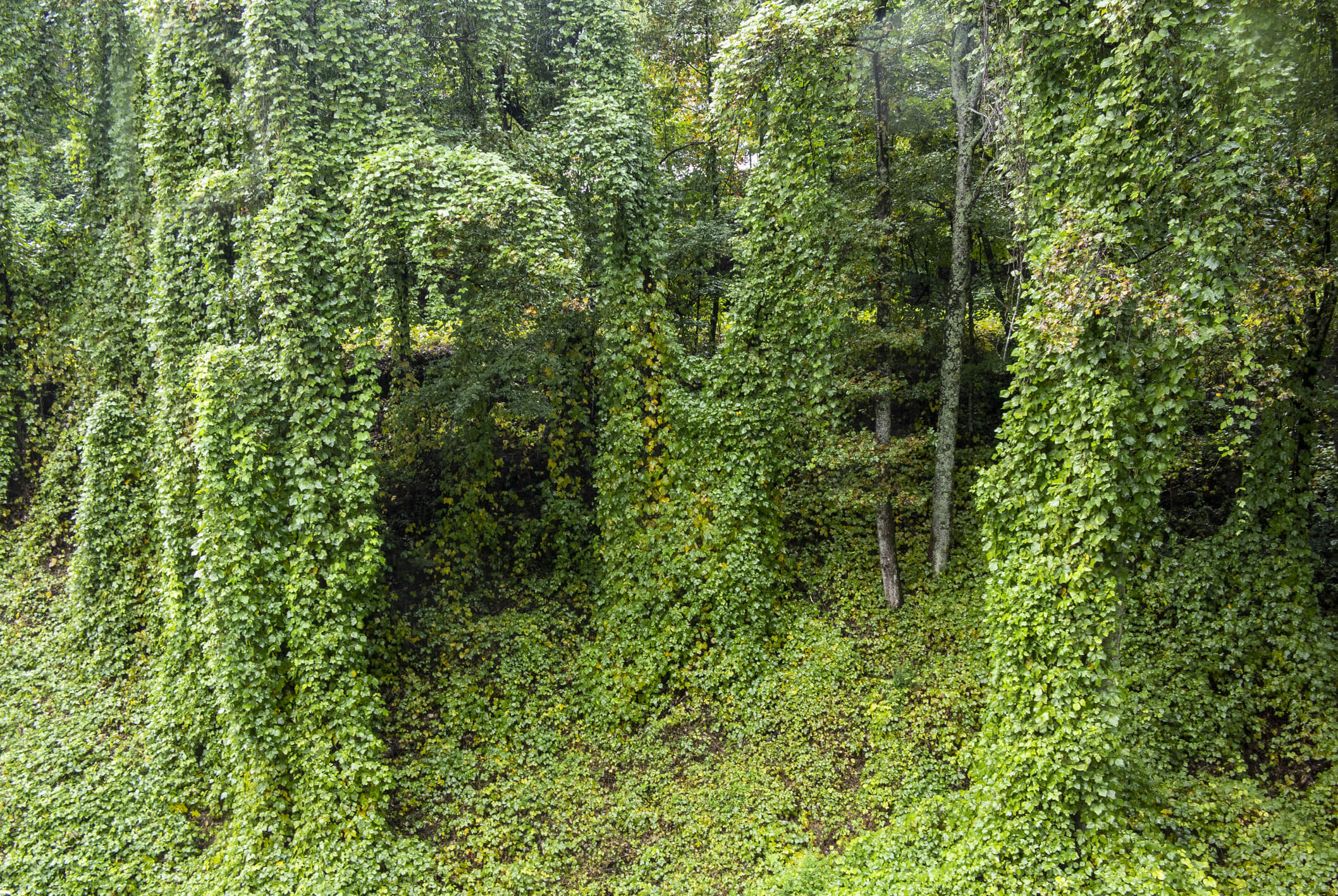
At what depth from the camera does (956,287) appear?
295 inches

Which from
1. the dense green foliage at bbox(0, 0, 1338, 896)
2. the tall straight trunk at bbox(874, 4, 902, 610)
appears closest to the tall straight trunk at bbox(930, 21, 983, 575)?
the dense green foliage at bbox(0, 0, 1338, 896)

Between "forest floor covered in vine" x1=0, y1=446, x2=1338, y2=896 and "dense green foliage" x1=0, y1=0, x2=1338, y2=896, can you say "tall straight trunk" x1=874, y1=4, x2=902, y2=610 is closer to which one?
"dense green foliage" x1=0, y1=0, x2=1338, y2=896

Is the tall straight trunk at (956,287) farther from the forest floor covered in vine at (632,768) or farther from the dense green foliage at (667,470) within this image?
the forest floor covered in vine at (632,768)

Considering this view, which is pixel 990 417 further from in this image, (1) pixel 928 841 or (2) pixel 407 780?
(2) pixel 407 780

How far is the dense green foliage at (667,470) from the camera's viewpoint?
Answer: 4.99 m

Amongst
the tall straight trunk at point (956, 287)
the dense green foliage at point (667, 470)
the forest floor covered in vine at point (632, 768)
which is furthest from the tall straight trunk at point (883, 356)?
the tall straight trunk at point (956, 287)

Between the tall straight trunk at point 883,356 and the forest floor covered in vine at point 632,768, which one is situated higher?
the tall straight trunk at point 883,356

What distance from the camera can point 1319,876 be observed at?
186 inches

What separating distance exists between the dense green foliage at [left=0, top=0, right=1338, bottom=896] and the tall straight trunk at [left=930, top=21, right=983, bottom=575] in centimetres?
6

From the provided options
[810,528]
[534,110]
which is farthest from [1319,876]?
[534,110]

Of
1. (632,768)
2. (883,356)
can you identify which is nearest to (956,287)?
(883,356)

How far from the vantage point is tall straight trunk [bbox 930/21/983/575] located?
7242 mm

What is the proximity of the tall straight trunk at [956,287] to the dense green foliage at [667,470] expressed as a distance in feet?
0.20

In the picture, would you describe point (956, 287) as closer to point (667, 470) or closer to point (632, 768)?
point (667, 470)
